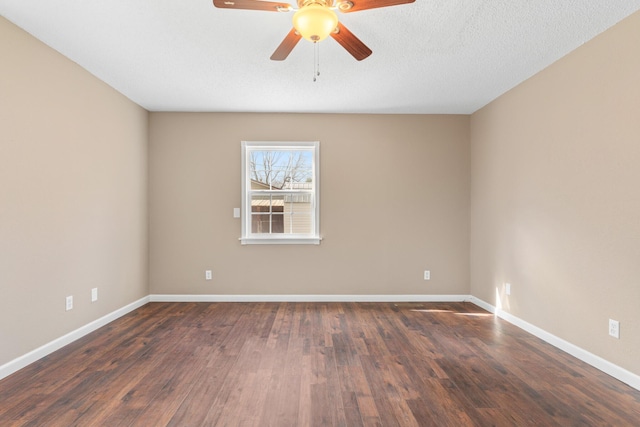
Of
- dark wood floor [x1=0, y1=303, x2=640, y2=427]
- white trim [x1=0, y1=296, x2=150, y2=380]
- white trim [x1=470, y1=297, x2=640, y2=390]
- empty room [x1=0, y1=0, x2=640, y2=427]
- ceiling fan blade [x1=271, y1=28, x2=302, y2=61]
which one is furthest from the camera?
white trim [x1=0, y1=296, x2=150, y2=380]

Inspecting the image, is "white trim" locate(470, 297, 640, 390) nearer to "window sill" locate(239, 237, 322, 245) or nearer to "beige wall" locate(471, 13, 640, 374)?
"beige wall" locate(471, 13, 640, 374)

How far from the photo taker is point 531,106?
338cm

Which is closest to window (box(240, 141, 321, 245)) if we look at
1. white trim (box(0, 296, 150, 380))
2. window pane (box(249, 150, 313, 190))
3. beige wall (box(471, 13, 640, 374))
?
window pane (box(249, 150, 313, 190))

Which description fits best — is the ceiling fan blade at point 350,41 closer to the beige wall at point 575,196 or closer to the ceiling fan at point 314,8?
the ceiling fan at point 314,8

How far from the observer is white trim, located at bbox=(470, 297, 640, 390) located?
7.68 ft

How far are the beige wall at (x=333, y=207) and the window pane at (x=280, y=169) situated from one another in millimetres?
210

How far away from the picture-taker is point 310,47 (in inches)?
111

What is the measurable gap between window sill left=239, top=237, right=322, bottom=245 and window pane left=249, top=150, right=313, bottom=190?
0.69 meters

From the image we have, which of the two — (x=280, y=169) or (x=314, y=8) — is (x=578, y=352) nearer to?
(x=314, y=8)

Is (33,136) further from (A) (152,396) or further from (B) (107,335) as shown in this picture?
(A) (152,396)

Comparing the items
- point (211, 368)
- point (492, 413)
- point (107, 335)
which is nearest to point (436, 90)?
point (492, 413)

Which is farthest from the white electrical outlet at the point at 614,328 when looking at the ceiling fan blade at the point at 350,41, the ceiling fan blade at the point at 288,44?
the ceiling fan blade at the point at 288,44

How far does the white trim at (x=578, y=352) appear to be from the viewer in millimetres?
2340

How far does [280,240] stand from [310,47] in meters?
2.49
